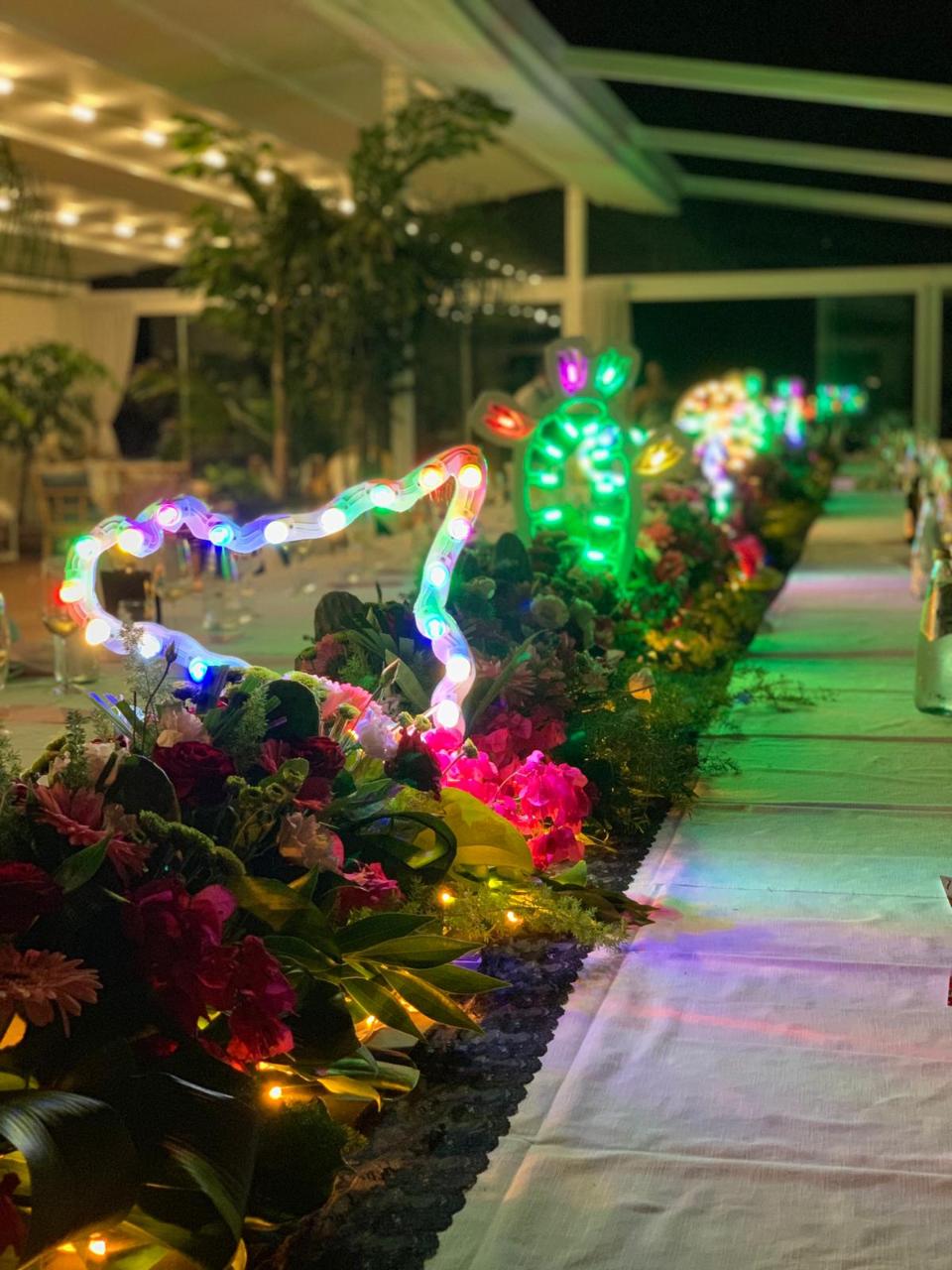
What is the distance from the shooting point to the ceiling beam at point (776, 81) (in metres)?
11.2

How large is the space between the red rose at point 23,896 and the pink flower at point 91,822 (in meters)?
0.10

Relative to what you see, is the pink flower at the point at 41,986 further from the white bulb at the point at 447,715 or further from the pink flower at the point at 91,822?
the white bulb at the point at 447,715

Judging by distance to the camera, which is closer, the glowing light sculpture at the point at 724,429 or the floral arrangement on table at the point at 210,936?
the floral arrangement on table at the point at 210,936

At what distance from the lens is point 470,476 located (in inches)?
123

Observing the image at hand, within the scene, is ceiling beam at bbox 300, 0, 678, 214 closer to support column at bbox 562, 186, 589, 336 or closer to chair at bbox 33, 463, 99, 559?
support column at bbox 562, 186, 589, 336

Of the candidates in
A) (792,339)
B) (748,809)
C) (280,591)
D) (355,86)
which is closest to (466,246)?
(355,86)

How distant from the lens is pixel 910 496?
8984mm

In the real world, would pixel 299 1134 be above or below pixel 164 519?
below

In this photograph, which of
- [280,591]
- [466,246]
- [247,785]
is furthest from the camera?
[466,246]

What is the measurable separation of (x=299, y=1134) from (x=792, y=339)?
19474 mm

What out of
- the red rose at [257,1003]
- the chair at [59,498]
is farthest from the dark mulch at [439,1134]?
the chair at [59,498]

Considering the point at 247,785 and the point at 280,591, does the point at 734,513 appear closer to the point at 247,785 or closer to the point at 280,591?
the point at 280,591

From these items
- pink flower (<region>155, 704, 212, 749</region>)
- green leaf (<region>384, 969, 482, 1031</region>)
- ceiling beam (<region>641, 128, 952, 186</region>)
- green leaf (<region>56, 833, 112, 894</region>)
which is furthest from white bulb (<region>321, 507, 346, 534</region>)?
ceiling beam (<region>641, 128, 952, 186</region>)

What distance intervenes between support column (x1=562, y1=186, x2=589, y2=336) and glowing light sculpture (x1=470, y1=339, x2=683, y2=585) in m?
14.2
